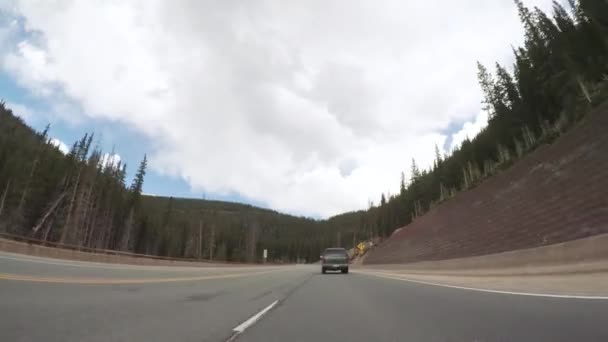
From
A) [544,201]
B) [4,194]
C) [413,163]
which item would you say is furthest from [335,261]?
[413,163]

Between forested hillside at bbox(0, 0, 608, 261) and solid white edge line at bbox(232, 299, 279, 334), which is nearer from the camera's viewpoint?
solid white edge line at bbox(232, 299, 279, 334)

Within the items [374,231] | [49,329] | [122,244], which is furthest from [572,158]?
[374,231]

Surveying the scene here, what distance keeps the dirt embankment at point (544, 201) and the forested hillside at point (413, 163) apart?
3462 millimetres

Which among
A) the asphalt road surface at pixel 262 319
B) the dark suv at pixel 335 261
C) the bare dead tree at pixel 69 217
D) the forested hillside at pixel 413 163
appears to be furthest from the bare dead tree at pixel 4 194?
the asphalt road surface at pixel 262 319

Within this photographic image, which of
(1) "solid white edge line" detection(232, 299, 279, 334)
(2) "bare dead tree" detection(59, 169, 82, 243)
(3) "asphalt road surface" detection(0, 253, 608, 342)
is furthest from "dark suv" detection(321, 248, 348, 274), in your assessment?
(2) "bare dead tree" detection(59, 169, 82, 243)

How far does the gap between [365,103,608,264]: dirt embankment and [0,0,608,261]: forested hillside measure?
3462 millimetres

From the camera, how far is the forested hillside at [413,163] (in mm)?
35344

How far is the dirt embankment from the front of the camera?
57.6 feet

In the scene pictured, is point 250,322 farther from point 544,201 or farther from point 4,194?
point 4,194

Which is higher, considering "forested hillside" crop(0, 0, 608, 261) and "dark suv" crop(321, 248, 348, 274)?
"forested hillside" crop(0, 0, 608, 261)

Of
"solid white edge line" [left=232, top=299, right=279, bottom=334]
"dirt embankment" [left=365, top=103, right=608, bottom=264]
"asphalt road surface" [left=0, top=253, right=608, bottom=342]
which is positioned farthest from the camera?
"dirt embankment" [left=365, top=103, right=608, bottom=264]

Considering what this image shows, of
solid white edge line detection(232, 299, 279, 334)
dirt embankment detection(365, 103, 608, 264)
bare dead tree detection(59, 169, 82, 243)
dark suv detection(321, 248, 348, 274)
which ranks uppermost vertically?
bare dead tree detection(59, 169, 82, 243)

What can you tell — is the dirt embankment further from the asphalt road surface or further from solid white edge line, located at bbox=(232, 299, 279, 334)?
solid white edge line, located at bbox=(232, 299, 279, 334)

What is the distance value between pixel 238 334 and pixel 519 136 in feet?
166
